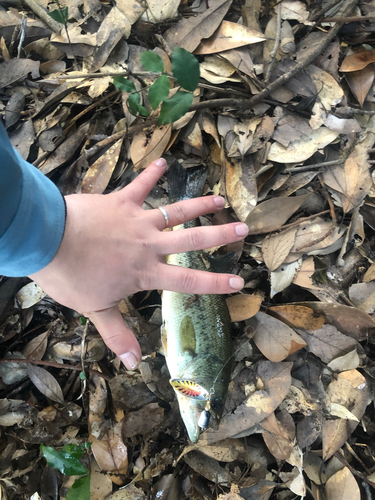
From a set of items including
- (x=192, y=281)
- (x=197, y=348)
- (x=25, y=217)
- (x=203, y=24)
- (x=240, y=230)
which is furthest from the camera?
(x=203, y=24)

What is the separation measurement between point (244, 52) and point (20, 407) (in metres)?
2.76

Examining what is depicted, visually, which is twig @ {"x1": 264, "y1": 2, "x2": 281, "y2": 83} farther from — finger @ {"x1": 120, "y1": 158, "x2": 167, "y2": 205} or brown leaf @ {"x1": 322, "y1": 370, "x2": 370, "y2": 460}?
brown leaf @ {"x1": 322, "y1": 370, "x2": 370, "y2": 460}

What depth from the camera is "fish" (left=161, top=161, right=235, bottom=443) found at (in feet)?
5.93

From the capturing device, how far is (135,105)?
6.27ft

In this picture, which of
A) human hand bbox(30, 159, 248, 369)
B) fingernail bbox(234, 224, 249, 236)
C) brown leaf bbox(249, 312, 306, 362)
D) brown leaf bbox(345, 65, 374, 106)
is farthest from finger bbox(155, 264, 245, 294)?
brown leaf bbox(345, 65, 374, 106)

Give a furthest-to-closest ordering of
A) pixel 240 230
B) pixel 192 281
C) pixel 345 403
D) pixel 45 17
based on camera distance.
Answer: pixel 45 17 < pixel 345 403 < pixel 240 230 < pixel 192 281

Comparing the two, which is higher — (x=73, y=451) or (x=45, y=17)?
(x=45, y=17)

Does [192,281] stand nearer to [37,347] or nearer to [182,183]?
[182,183]

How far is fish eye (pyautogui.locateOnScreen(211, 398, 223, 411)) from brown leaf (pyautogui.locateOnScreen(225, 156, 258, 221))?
3.61 ft

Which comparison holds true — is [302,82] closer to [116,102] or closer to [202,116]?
[202,116]

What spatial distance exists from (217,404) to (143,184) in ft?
4.28

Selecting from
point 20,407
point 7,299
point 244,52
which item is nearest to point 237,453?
point 20,407

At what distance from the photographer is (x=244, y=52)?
7.00 ft

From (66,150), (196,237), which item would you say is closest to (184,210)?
(196,237)
